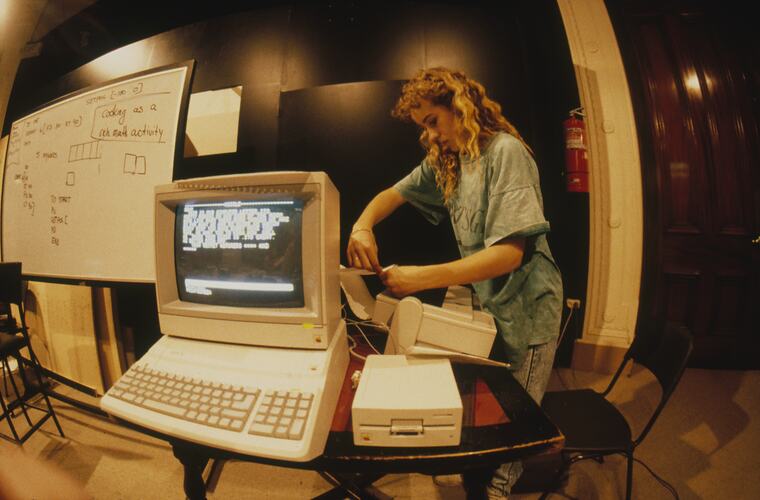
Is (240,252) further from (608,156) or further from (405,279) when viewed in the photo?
(608,156)

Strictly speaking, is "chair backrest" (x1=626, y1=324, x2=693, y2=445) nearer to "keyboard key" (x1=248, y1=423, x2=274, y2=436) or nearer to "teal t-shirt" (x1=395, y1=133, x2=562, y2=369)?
"teal t-shirt" (x1=395, y1=133, x2=562, y2=369)

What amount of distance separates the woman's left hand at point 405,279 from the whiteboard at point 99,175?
3.83ft

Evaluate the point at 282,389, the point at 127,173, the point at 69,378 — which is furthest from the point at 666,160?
the point at 69,378

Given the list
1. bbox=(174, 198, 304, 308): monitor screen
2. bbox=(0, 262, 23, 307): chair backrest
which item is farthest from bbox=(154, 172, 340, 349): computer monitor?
bbox=(0, 262, 23, 307): chair backrest

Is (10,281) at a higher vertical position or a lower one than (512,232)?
lower

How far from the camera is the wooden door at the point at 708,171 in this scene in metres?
2.16

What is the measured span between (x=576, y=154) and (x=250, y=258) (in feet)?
7.13

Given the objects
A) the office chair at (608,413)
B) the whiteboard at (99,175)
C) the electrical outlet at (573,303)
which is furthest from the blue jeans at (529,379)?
the whiteboard at (99,175)

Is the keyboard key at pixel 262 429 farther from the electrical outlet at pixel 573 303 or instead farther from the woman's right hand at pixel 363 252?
the electrical outlet at pixel 573 303

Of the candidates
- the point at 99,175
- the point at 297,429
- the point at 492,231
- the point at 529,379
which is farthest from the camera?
the point at 99,175

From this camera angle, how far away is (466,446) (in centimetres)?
56

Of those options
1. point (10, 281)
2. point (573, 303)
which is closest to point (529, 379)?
point (573, 303)

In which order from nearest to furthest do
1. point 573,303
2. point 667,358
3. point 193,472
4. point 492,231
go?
point 193,472 → point 492,231 → point 667,358 → point 573,303

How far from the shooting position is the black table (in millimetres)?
547
